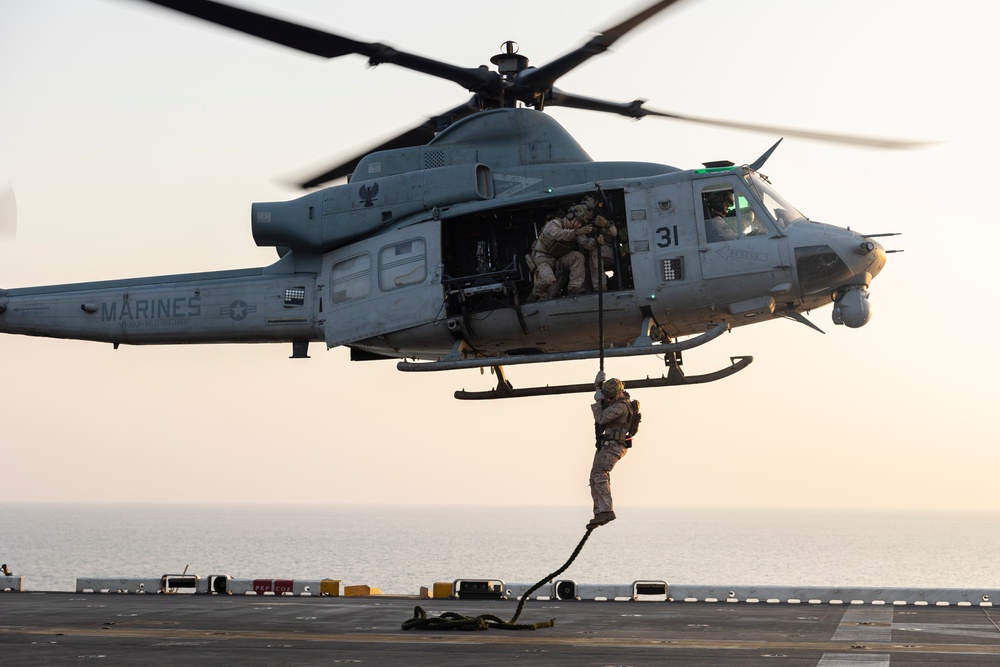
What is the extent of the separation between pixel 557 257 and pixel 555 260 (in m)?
0.06

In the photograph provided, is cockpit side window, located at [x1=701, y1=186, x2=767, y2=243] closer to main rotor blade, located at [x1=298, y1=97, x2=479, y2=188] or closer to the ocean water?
main rotor blade, located at [x1=298, y1=97, x2=479, y2=188]

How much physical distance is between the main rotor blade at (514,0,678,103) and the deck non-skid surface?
8340mm

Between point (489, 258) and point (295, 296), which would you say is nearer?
point (489, 258)

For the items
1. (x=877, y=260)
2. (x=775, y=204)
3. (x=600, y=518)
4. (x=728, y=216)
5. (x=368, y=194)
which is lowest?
(x=600, y=518)

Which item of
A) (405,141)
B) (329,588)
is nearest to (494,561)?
(329,588)

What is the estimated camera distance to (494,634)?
15.9 metres

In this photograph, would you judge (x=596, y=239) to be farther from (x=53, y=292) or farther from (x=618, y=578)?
(x=618, y=578)

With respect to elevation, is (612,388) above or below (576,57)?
below

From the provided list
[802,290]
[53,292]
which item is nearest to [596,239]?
[802,290]

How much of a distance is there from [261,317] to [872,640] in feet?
36.1

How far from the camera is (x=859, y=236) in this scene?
16531mm

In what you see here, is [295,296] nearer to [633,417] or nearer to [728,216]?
[728,216]

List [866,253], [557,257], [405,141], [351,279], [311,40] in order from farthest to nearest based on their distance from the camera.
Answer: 1. [405,141]
2. [351,279]
3. [557,257]
4. [311,40]
5. [866,253]

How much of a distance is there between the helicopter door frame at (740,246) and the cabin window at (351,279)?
5400mm
